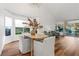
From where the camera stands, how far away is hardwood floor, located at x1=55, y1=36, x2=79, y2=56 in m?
1.75

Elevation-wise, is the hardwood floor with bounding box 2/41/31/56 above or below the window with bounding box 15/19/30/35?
below

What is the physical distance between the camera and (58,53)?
5.89ft

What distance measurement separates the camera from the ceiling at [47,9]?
1.74 meters

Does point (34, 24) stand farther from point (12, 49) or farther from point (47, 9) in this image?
point (12, 49)

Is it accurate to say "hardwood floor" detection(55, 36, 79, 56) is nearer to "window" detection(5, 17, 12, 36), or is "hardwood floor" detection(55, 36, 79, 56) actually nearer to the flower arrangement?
the flower arrangement

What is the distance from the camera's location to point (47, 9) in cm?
177

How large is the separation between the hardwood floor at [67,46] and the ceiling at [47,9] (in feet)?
1.22

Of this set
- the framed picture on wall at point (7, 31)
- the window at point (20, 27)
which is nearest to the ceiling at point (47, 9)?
the window at point (20, 27)

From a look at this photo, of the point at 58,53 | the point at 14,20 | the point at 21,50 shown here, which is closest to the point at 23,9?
the point at 14,20

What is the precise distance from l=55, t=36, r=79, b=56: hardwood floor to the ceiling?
1.22 feet

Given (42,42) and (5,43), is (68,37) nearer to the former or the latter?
(42,42)

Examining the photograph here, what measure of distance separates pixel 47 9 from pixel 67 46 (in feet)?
2.44

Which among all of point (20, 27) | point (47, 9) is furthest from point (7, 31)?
point (47, 9)

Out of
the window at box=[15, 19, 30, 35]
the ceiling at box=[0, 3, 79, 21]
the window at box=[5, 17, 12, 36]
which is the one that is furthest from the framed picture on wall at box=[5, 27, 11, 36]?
the ceiling at box=[0, 3, 79, 21]
